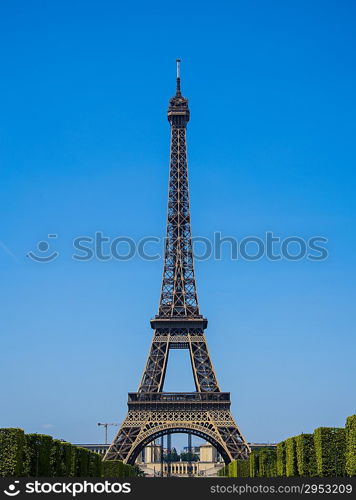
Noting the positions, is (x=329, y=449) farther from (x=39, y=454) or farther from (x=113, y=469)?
(x=113, y=469)

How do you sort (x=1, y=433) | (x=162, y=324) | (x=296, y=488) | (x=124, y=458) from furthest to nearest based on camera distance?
1. (x=162, y=324)
2. (x=124, y=458)
3. (x=1, y=433)
4. (x=296, y=488)

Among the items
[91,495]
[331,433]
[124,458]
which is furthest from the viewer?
[124,458]

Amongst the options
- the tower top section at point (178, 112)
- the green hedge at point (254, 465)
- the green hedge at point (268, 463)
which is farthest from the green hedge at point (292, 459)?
the tower top section at point (178, 112)

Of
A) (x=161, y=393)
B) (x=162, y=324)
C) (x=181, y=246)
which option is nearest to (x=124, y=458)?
(x=161, y=393)

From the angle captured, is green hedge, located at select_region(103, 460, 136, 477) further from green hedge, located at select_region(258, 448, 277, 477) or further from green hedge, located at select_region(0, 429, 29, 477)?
green hedge, located at select_region(0, 429, 29, 477)

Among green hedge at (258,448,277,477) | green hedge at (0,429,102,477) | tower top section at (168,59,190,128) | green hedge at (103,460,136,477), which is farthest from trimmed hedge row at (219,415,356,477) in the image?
tower top section at (168,59,190,128)

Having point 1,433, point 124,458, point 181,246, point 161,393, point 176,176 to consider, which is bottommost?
point 1,433

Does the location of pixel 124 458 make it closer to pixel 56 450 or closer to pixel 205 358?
pixel 205 358
